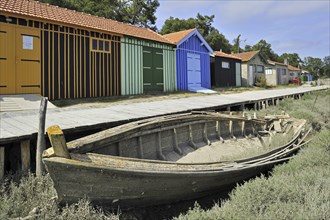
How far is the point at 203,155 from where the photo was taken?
6.82m

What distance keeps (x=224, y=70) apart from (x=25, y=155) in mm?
22673

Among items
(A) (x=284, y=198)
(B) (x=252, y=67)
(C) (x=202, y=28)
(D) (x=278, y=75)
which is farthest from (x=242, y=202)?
(C) (x=202, y=28)

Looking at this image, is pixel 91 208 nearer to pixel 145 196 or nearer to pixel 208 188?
pixel 145 196

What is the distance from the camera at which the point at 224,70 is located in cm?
2573

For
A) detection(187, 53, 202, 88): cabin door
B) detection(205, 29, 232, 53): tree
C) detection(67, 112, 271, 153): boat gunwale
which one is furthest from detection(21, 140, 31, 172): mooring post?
detection(205, 29, 232, 53): tree

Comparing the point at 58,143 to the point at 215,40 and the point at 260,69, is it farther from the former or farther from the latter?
the point at 215,40

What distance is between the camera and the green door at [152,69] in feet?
52.0

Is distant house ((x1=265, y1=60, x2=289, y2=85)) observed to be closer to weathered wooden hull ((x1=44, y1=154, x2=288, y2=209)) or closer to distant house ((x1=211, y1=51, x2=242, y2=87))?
distant house ((x1=211, y1=51, x2=242, y2=87))

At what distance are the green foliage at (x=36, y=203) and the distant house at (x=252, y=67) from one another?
91.1 feet

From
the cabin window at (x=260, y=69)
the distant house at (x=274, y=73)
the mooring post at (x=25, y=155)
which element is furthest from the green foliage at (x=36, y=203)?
the distant house at (x=274, y=73)

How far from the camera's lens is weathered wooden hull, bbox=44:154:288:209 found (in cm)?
380

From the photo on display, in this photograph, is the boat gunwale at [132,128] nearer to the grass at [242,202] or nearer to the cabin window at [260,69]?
the grass at [242,202]

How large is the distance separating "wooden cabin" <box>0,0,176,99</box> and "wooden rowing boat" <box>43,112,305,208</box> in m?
6.91

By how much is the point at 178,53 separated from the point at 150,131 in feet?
42.4
